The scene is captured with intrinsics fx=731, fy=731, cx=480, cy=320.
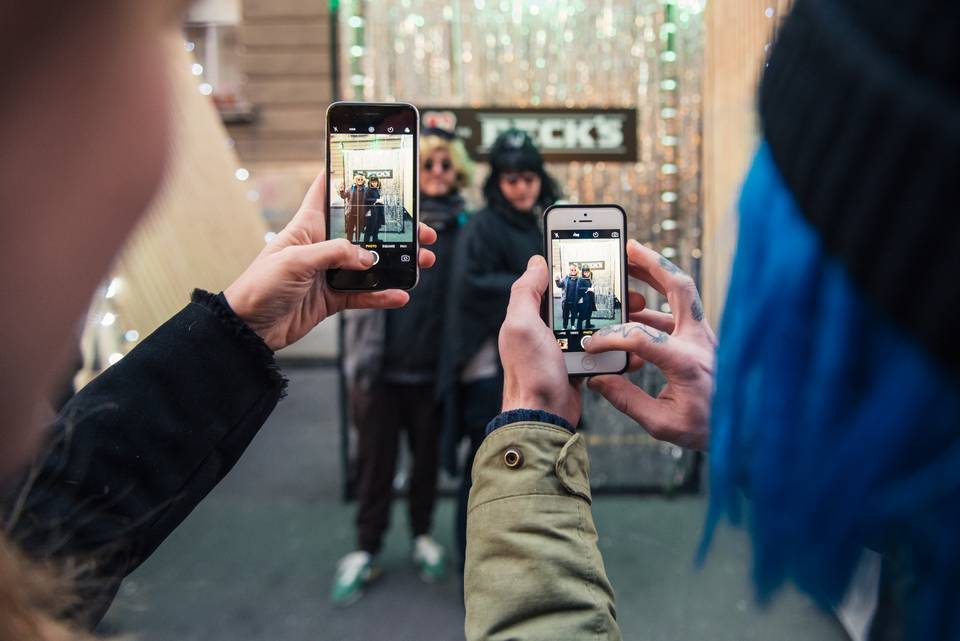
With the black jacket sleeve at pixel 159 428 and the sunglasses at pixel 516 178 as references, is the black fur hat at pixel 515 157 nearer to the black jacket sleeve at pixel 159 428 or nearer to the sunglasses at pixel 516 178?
the sunglasses at pixel 516 178

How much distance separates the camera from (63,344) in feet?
1.35

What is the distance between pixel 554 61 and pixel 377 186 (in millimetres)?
2827

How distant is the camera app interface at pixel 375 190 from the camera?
1.33 meters

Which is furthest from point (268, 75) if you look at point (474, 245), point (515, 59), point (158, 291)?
point (474, 245)

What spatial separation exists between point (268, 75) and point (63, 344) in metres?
7.74

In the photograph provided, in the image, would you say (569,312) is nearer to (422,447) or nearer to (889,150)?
(889,150)

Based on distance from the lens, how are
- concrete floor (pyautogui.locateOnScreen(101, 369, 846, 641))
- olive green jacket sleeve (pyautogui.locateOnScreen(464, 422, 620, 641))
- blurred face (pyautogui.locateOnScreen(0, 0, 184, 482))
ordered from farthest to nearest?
1. concrete floor (pyautogui.locateOnScreen(101, 369, 846, 641))
2. olive green jacket sleeve (pyautogui.locateOnScreen(464, 422, 620, 641))
3. blurred face (pyautogui.locateOnScreen(0, 0, 184, 482))

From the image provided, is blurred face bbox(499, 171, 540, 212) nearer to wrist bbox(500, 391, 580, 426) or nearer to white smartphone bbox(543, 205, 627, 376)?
white smartphone bbox(543, 205, 627, 376)

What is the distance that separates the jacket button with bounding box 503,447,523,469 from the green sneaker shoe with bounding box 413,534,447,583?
8.28ft

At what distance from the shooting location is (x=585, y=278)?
51.3 inches

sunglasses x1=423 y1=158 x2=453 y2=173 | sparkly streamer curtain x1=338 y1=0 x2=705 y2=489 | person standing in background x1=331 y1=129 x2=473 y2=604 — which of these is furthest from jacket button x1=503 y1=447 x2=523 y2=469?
sparkly streamer curtain x1=338 y1=0 x2=705 y2=489

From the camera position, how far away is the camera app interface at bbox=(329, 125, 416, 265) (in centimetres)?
133

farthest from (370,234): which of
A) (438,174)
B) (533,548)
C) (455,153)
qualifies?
(455,153)

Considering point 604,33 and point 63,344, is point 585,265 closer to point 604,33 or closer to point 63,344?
point 63,344
